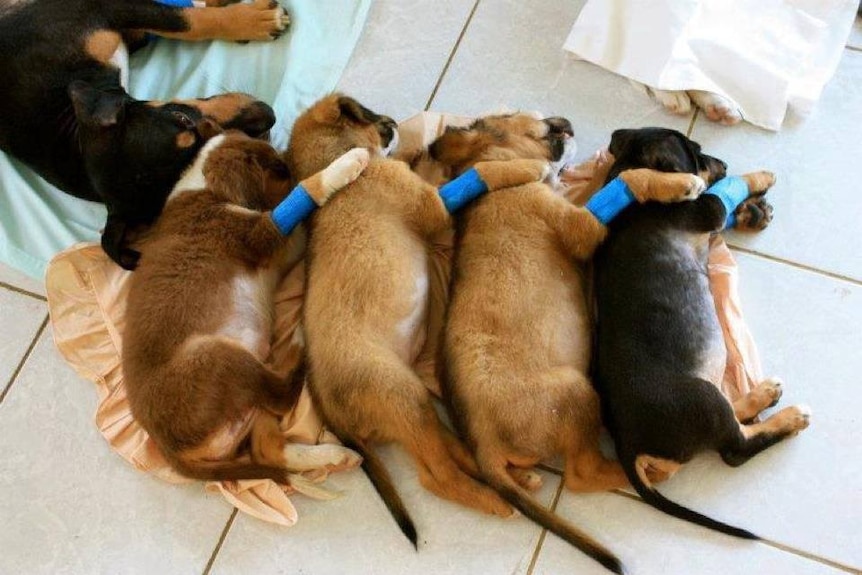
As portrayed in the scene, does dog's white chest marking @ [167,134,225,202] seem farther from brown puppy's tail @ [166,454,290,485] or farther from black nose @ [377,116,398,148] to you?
brown puppy's tail @ [166,454,290,485]

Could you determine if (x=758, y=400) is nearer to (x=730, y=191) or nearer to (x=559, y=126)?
(x=730, y=191)

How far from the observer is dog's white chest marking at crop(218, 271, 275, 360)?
2.28 m

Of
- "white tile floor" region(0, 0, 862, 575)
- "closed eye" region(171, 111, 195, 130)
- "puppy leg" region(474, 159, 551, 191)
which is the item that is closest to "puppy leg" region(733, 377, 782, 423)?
"white tile floor" region(0, 0, 862, 575)

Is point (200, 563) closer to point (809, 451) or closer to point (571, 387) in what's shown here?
point (571, 387)

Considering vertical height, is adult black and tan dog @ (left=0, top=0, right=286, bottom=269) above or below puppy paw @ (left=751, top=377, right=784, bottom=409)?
below

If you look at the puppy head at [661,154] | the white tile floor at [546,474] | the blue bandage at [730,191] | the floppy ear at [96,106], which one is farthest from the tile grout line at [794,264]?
the floppy ear at [96,106]

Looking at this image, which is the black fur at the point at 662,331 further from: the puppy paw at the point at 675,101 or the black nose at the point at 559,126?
the puppy paw at the point at 675,101

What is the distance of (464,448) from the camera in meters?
2.12

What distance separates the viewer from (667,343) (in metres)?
2.00

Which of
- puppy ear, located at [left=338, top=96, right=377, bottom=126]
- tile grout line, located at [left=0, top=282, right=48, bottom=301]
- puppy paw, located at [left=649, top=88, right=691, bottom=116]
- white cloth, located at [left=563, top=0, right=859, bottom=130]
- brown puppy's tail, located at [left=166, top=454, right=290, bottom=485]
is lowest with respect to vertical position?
tile grout line, located at [left=0, top=282, right=48, bottom=301]

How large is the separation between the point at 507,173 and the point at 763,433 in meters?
0.93

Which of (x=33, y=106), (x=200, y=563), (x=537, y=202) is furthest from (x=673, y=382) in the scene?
(x=33, y=106)

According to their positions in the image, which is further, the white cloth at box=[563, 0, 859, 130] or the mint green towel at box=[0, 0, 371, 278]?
the mint green towel at box=[0, 0, 371, 278]

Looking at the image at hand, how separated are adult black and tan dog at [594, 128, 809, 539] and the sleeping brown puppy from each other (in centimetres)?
7
